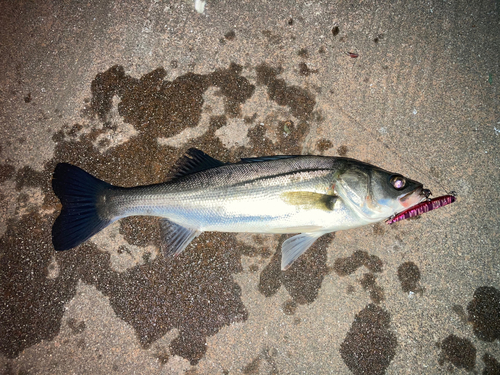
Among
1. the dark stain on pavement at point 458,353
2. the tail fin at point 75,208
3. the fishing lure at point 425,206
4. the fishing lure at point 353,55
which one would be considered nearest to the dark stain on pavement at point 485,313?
the dark stain on pavement at point 458,353

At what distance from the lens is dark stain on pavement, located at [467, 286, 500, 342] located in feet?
9.91

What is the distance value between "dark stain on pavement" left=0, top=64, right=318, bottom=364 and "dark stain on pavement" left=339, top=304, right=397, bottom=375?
60cm

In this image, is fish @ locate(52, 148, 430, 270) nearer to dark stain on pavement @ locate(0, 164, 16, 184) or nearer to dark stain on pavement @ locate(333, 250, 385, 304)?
dark stain on pavement @ locate(333, 250, 385, 304)

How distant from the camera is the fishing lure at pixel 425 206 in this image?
2.84 m

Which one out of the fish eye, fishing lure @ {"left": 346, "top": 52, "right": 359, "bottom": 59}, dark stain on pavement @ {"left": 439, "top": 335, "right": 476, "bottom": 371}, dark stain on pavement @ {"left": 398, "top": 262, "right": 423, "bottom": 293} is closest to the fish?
the fish eye

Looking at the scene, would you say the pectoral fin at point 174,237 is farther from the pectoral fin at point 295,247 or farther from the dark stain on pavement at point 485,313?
the dark stain on pavement at point 485,313

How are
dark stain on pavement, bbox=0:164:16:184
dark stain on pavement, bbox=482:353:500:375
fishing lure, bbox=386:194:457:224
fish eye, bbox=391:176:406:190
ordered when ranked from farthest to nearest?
dark stain on pavement, bbox=0:164:16:184 → dark stain on pavement, bbox=482:353:500:375 → fishing lure, bbox=386:194:457:224 → fish eye, bbox=391:176:406:190

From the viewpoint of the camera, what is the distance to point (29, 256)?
3.14m

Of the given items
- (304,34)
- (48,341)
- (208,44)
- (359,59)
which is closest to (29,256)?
(48,341)

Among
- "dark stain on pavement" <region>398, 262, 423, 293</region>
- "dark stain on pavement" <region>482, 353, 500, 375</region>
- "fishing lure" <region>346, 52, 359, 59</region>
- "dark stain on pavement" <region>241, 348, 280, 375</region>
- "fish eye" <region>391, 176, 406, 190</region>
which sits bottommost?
"dark stain on pavement" <region>241, 348, 280, 375</region>

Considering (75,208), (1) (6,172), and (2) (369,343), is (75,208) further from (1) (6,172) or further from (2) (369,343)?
(2) (369,343)

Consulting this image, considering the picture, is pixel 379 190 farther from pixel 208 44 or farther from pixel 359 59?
pixel 208 44

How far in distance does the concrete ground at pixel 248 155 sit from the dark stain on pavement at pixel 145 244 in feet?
0.06

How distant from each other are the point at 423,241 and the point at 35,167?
15.0ft
